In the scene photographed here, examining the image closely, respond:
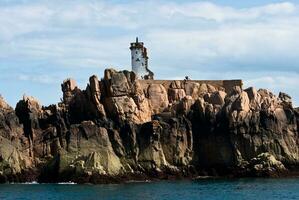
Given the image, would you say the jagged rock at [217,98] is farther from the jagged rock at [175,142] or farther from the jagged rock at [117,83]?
the jagged rock at [117,83]

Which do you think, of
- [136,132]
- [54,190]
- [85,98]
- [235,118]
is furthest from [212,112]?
[54,190]

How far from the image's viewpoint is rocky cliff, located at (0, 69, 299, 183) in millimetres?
96188

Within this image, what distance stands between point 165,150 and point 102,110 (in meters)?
10.1

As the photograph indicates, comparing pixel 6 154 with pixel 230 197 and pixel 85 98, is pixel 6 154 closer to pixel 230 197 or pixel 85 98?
pixel 85 98

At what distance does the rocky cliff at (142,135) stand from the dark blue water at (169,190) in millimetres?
5038

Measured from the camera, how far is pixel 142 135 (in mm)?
99062

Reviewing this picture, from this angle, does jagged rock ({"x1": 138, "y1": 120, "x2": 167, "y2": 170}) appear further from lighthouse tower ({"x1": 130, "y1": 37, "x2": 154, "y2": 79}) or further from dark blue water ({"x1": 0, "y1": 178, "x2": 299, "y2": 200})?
lighthouse tower ({"x1": 130, "y1": 37, "x2": 154, "y2": 79})

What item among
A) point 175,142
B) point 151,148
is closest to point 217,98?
point 175,142

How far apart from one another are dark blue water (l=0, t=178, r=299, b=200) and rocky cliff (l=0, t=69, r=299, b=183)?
16.5 feet

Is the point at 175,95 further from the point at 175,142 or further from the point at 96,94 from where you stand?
the point at 96,94

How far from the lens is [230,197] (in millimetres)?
72750

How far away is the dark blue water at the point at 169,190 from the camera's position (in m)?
73.8

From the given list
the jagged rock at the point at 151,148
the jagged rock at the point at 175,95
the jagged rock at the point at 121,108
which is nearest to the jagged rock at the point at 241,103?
the jagged rock at the point at 175,95

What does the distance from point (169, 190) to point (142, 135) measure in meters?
19.3
